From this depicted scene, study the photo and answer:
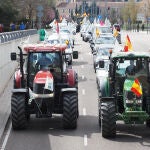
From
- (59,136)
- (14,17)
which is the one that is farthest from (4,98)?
(14,17)

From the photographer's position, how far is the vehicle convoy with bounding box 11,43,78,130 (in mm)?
15398

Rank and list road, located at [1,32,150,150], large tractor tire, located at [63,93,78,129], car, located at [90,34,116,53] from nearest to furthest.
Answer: road, located at [1,32,150,150] < large tractor tire, located at [63,93,78,129] < car, located at [90,34,116,53]

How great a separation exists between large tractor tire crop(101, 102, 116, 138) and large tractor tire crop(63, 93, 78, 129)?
1.22 meters

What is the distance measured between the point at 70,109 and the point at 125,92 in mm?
1701

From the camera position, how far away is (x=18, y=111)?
15352mm

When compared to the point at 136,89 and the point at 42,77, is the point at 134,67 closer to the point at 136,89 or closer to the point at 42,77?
the point at 136,89

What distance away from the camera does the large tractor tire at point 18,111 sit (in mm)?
15359

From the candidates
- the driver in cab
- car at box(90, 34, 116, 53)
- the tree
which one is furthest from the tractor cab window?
the tree

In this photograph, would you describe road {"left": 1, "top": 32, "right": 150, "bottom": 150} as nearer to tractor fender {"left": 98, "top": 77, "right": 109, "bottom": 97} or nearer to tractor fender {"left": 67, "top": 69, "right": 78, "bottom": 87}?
tractor fender {"left": 98, "top": 77, "right": 109, "bottom": 97}

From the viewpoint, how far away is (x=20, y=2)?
85000mm

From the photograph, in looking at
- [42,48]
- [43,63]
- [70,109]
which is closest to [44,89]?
[70,109]

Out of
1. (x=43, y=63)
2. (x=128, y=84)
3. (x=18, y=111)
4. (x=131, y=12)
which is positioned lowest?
(x=131, y=12)

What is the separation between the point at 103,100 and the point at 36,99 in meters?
1.96

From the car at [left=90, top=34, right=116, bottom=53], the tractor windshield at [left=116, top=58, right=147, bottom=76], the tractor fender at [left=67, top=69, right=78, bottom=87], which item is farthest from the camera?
the car at [left=90, top=34, right=116, bottom=53]
